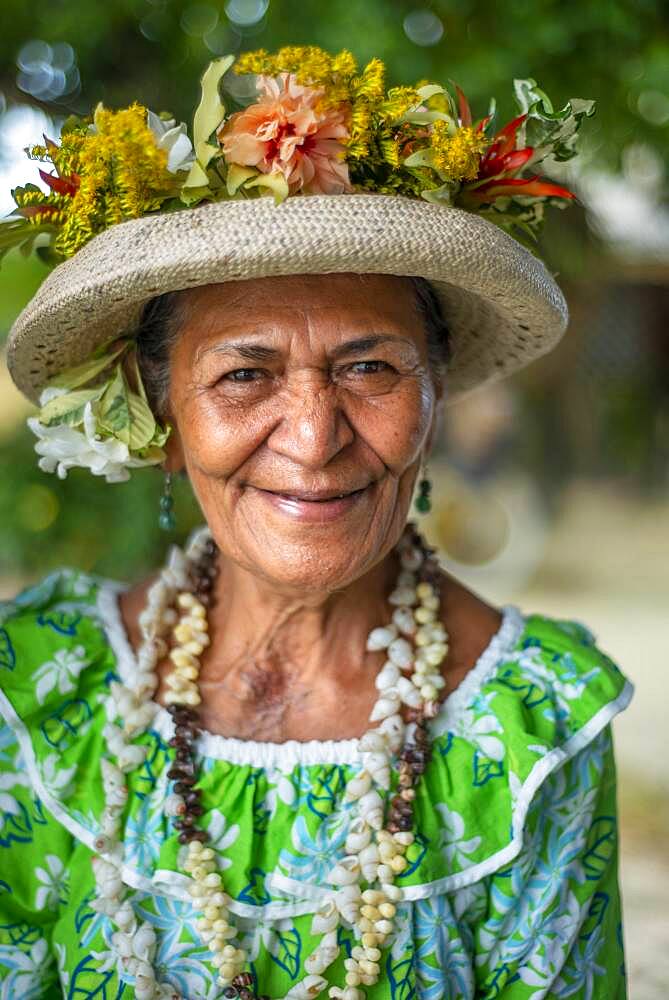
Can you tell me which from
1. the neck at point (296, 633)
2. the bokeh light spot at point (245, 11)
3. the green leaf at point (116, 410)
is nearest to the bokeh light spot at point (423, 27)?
the bokeh light spot at point (245, 11)

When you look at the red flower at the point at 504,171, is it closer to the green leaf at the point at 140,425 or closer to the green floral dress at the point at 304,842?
the green leaf at the point at 140,425

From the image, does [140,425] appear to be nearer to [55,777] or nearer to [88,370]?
[88,370]

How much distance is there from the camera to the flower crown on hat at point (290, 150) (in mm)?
1575

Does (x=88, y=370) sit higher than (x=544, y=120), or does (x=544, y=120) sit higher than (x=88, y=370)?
(x=544, y=120)

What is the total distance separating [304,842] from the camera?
183 centimetres

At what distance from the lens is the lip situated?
1711 millimetres

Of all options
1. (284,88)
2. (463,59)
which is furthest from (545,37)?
(284,88)

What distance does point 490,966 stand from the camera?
1.91 m

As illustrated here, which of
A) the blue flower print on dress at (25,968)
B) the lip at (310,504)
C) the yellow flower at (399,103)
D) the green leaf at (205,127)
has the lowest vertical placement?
the blue flower print on dress at (25,968)

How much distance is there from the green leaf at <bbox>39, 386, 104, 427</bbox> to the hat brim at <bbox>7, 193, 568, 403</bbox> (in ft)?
0.28

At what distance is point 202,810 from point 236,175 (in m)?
1.05

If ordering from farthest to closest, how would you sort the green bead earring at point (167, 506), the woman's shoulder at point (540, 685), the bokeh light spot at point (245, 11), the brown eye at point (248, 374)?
the bokeh light spot at point (245, 11) → the green bead earring at point (167, 506) → the woman's shoulder at point (540, 685) → the brown eye at point (248, 374)

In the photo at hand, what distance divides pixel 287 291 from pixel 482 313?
0.44 metres

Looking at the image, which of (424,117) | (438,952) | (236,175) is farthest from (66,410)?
(438,952)
